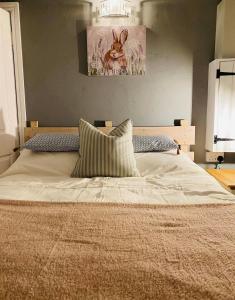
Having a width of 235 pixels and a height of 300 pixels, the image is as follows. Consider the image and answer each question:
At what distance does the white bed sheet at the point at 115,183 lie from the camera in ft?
4.66

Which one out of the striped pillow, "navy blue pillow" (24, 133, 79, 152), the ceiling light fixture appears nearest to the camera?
the striped pillow

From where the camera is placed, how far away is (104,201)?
1.37 metres

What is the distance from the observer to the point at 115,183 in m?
1.68

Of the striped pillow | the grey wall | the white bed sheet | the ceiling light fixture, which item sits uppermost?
the ceiling light fixture

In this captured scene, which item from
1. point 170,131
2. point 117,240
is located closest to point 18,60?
point 170,131

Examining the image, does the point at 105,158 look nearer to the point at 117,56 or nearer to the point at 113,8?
the point at 117,56

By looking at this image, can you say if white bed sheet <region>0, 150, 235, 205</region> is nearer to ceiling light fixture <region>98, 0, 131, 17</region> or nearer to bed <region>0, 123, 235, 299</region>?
bed <region>0, 123, 235, 299</region>

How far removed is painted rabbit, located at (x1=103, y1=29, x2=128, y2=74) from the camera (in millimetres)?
2418

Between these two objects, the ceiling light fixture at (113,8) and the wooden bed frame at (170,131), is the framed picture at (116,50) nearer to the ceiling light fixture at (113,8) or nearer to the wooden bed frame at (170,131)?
the ceiling light fixture at (113,8)

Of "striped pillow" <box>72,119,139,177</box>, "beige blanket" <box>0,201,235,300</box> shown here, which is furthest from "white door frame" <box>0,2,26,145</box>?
"beige blanket" <box>0,201,235,300</box>

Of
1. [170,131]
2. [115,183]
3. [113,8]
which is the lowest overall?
[115,183]

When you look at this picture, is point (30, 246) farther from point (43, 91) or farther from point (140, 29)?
point (140, 29)

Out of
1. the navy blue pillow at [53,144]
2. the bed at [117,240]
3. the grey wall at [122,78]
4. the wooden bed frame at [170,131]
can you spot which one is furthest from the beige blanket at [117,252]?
the grey wall at [122,78]

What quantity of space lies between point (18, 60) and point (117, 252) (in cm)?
217
